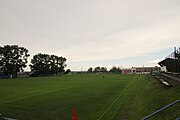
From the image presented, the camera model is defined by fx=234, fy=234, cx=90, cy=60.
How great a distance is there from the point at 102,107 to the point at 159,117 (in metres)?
6.94

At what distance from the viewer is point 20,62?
4594 inches

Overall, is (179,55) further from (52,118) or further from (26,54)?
(26,54)

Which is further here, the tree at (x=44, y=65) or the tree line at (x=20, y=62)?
the tree at (x=44, y=65)

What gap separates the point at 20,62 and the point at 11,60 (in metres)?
5.18

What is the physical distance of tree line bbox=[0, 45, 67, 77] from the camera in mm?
110188

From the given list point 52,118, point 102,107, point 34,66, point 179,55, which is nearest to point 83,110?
point 102,107

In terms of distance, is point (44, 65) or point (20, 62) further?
point (44, 65)

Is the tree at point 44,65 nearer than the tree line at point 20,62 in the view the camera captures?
No

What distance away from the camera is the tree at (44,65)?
13262cm

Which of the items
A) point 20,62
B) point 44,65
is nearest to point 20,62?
point 20,62

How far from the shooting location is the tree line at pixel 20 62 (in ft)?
362

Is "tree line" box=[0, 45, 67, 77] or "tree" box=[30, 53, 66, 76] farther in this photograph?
"tree" box=[30, 53, 66, 76]

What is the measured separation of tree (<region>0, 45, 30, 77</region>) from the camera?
360ft

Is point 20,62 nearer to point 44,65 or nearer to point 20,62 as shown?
point 20,62
